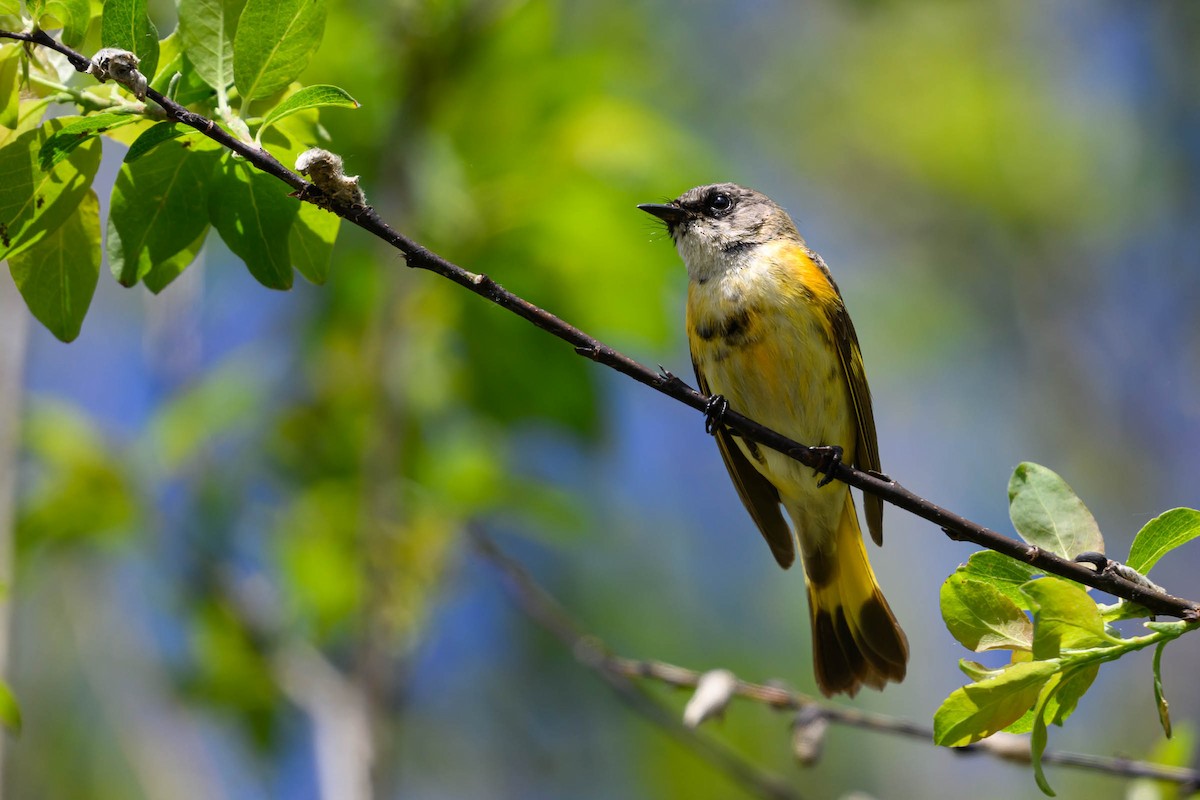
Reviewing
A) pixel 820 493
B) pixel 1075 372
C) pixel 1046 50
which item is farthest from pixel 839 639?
pixel 1046 50

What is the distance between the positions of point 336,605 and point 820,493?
72.6 inches

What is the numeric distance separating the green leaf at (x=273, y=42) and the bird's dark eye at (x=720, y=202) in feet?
8.14

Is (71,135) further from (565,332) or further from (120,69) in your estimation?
(565,332)

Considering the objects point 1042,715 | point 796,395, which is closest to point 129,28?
point 1042,715

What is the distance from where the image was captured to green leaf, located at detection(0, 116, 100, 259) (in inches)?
66.6

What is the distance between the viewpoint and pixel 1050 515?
1.81 m

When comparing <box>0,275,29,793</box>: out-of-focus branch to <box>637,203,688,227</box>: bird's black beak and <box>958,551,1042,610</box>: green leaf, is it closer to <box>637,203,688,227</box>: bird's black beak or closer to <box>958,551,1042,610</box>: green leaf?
<box>637,203,688,227</box>: bird's black beak

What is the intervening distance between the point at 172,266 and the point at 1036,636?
152cm

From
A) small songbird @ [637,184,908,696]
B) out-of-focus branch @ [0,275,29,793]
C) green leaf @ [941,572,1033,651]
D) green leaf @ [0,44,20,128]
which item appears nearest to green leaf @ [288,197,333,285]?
green leaf @ [0,44,20,128]

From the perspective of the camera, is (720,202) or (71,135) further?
(720,202)

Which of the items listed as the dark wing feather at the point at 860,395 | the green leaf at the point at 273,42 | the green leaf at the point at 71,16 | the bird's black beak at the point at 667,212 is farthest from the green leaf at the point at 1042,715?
the bird's black beak at the point at 667,212

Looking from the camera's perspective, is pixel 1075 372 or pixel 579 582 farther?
pixel 1075 372

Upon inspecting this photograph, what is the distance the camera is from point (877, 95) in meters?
9.52

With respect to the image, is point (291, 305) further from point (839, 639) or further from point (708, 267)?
point (839, 639)
